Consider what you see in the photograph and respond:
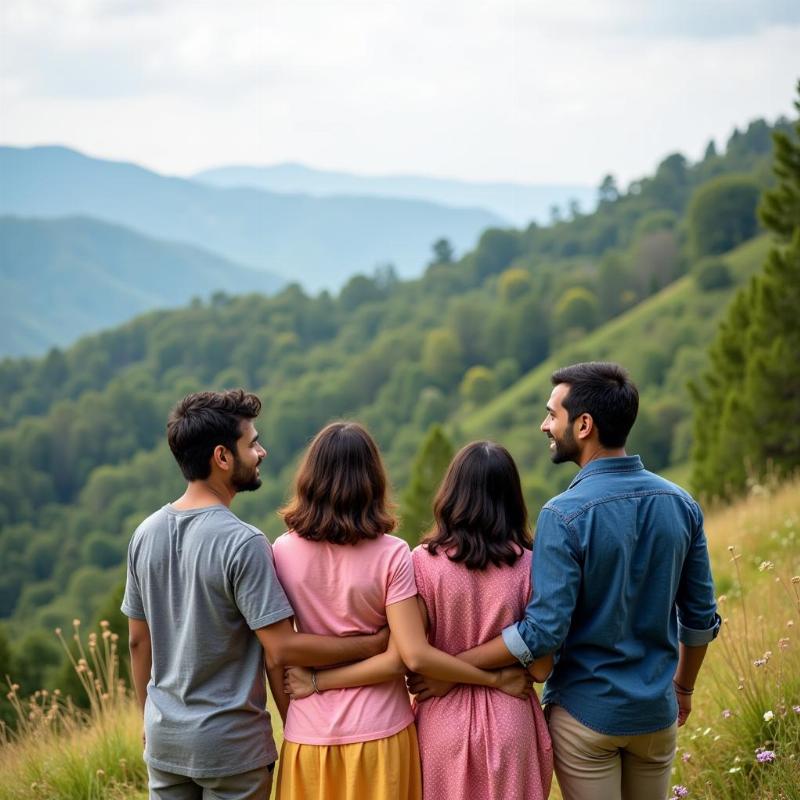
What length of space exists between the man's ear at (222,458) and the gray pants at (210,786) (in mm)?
995

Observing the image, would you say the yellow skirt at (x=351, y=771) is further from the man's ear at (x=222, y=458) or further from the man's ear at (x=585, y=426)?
the man's ear at (x=585, y=426)

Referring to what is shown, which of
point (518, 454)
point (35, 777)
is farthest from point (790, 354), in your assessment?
point (518, 454)

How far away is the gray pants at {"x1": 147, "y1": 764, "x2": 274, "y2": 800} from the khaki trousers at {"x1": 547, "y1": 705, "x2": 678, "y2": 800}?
0.98 metres

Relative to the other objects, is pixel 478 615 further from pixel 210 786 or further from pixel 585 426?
pixel 210 786

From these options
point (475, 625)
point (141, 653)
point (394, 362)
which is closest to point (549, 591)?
point (475, 625)

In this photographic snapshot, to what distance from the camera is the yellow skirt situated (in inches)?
124

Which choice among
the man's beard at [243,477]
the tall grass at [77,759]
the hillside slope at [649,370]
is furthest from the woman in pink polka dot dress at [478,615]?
the hillside slope at [649,370]

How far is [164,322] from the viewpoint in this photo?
14312 centimetres

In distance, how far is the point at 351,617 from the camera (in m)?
3.24

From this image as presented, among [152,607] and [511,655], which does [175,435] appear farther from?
[511,655]

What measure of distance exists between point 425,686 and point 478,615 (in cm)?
29

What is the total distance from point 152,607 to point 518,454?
2802 inches

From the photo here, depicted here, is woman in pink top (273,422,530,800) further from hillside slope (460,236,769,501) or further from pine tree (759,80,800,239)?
hillside slope (460,236,769,501)

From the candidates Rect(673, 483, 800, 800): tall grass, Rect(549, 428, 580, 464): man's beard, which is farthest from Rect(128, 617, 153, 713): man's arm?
Rect(673, 483, 800, 800): tall grass
